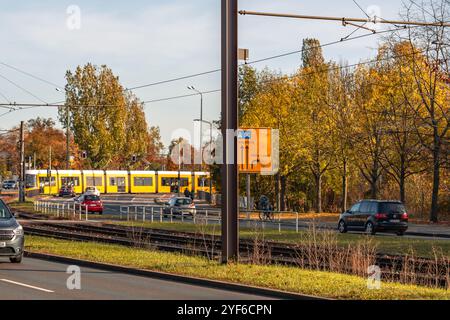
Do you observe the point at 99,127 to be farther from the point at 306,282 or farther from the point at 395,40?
the point at 306,282

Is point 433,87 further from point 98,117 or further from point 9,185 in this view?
point 9,185

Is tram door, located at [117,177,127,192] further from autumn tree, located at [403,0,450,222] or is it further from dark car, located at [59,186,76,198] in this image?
autumn tree, located at [403,0,450,222]

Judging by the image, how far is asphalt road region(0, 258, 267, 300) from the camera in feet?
49.6

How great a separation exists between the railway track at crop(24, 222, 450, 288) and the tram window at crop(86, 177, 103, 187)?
5116cm

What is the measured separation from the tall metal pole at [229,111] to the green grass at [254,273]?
1.10 m

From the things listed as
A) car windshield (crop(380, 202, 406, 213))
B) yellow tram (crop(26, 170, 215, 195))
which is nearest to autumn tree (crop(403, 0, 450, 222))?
car windshield (crop(380, 202, 406, 213))

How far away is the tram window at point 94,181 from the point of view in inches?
3757

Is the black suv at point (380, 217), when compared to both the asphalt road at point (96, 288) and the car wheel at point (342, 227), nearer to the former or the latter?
the car wheel at point (342, 227)

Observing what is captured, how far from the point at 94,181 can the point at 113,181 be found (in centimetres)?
307

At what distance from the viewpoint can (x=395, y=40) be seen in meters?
49.1

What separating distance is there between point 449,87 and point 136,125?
70021 millimetres

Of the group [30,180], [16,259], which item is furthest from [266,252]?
[30,180]

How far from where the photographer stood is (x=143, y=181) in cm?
10169
